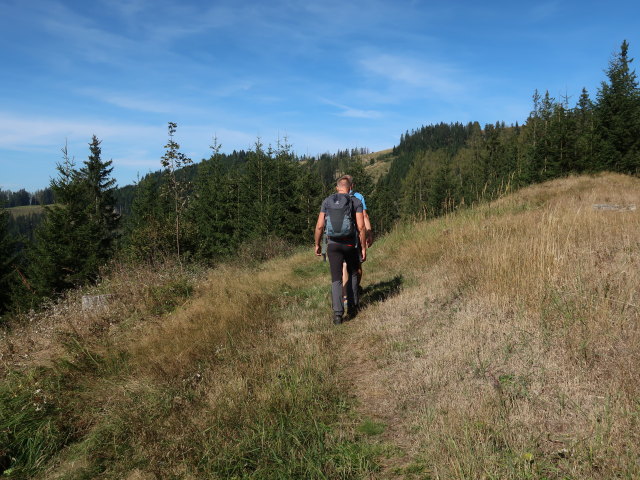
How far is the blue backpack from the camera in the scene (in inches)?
199

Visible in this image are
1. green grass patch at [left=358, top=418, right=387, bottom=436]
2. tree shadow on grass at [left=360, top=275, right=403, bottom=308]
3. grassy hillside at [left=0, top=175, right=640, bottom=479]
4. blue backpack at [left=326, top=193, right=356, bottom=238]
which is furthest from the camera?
tree shadow on grass at [left=360, top=275, right=403, bottom=308]

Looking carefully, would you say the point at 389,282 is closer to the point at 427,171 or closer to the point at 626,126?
the point at 626,126

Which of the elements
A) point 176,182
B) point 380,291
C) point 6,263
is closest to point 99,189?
point 6,263

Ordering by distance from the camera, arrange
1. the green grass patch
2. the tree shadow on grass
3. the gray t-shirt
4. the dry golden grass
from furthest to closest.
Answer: the tree shadow on grass < the gray t-shirt < the green grass patch < the dry golden grass

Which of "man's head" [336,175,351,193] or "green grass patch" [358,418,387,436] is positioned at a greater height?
"man's head" [336,175,351,193]

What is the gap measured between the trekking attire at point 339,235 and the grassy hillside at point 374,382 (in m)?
0.60

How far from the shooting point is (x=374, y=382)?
347 cm

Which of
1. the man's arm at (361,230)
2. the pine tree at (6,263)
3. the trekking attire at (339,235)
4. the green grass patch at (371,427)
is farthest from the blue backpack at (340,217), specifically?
the pine tree at (6,263)

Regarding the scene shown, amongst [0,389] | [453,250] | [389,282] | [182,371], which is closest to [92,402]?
[182,371]

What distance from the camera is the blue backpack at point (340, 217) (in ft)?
16.6

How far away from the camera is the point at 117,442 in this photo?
2.88 m

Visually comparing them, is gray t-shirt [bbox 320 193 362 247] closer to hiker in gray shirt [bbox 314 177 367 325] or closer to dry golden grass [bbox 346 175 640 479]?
hiker in gray shirt [bbox 314 177 367 325]

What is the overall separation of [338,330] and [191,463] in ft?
9.44

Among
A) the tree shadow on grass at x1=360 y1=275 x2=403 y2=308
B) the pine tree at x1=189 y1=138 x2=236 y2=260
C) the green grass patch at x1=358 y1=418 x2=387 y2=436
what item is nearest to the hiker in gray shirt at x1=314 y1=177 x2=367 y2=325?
the tree shadow on grass at x1=360 y1=275 x2=403 y2=308
